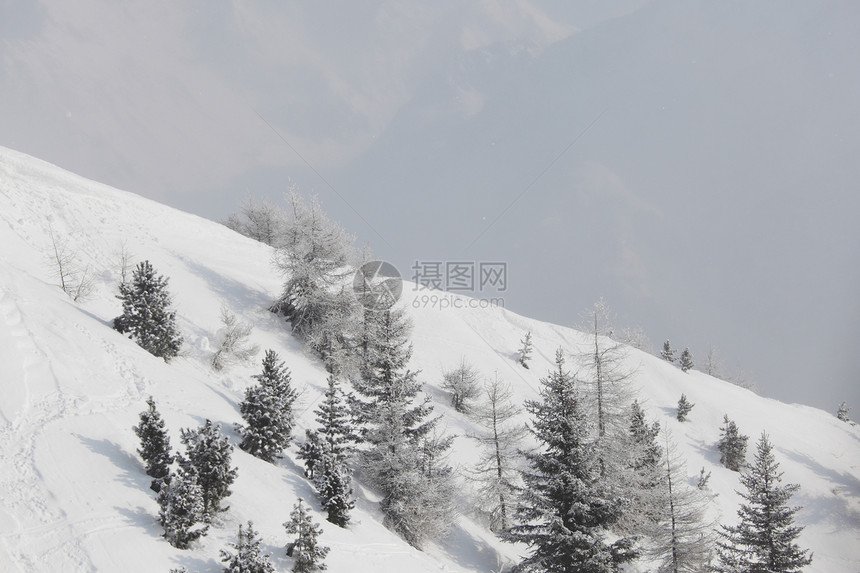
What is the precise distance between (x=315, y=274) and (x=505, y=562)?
1988 centimetres

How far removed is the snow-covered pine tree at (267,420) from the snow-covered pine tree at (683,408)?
112 ft

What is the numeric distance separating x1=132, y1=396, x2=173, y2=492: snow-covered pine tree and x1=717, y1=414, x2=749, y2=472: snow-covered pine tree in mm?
38265

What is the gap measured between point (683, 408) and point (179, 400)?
37736 millimetres

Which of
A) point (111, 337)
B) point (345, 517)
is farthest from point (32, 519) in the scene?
point (111, 337)

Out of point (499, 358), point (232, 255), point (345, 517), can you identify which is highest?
point (232, 255)

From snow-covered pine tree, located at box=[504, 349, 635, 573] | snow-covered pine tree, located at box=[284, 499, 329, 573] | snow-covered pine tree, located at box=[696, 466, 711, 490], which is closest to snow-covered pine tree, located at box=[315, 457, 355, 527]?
snow-covered pine tree, located at box=[284, 499, 329, 573]

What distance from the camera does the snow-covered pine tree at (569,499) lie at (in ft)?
48.8

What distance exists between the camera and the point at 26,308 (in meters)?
16.8

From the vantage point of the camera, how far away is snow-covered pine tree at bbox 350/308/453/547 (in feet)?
60.2

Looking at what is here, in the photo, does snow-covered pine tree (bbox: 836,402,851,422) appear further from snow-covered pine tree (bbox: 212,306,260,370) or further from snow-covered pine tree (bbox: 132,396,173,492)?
snow-covered pine tree (bbox: 132,396,173,492)

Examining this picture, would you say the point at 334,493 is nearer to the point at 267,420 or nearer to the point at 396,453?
the point at 267,420

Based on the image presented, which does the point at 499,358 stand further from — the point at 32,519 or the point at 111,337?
the point at 32,519

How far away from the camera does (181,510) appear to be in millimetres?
10891

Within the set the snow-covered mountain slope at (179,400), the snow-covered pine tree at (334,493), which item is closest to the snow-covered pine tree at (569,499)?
the snow-covered mountain slope at (179,400)
